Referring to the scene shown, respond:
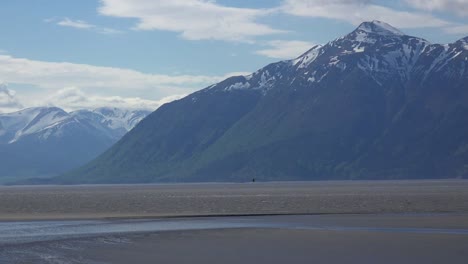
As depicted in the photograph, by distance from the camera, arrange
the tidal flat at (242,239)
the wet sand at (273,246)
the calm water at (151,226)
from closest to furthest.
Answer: the wet sand at (273,246), the tidal flat at (242,239), the calm water at (151,226)

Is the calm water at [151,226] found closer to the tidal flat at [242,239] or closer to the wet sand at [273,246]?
the tidal flat at [242,239]

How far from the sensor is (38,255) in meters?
49.4

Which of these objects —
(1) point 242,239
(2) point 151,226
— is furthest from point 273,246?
(2) point 151,226

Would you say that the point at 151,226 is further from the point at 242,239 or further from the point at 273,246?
the point at 273,246

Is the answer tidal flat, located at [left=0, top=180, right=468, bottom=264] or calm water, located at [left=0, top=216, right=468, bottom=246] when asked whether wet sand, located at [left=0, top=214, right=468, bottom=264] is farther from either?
calm water, located at [left=0, top=216, right=468, bottom=246]

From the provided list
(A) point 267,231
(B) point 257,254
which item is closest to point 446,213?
(A) point 267,231

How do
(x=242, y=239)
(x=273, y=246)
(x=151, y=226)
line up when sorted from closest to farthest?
1. (x=273, y=246)
2. (x=242, y=239)
3. (x=151, y=226)

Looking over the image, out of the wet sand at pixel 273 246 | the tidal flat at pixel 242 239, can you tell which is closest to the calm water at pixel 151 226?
the tidal flat at pixel 242 239

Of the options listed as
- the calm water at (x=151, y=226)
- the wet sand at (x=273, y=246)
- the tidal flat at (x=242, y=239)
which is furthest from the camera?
the calm water at (x=151, y=226)

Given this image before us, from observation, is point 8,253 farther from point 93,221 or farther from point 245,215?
point 245,215

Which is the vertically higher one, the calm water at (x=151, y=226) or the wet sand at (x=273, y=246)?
the wet sand at (x=273, y=246)

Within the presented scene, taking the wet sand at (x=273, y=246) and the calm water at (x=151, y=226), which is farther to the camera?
the calm water at (x=151, y=226)

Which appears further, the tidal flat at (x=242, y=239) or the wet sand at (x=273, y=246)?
the tidal flat at (x=242, y=239)

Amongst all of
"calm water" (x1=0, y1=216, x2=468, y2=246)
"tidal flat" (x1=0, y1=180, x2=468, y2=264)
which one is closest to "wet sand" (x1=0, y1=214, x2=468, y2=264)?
"tidal flat" (x1=0, y1=180, x2=468, y2=264)
